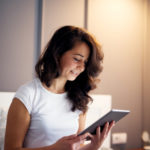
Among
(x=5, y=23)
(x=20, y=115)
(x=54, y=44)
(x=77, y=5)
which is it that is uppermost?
(x=77, y=5)

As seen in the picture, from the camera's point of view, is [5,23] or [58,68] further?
[5,23]

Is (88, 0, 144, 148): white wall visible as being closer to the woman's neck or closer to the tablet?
the woman's neck

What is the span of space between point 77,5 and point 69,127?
1.18 meters

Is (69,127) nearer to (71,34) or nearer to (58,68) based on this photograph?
(58,68)

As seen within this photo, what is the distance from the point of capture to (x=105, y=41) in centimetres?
223

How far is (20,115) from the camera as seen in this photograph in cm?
106

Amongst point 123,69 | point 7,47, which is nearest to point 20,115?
point 7,47

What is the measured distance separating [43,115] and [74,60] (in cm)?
31

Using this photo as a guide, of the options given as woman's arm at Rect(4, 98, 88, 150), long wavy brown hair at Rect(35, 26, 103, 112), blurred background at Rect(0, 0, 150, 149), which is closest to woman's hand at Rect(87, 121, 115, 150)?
woman's arm at Rect(4, 98, 88, 150)

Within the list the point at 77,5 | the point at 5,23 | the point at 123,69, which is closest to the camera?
the point at 5,23

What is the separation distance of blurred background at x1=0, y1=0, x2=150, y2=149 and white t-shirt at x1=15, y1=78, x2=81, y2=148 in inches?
23.6

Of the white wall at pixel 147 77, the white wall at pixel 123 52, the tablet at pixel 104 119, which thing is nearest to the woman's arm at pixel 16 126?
the tablet at pixel 104 119

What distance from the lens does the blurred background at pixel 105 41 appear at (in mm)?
1737

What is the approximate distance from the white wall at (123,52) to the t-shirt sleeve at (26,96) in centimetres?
110
